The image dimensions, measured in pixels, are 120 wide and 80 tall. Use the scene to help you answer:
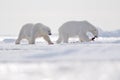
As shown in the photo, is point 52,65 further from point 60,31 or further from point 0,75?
point 60,31

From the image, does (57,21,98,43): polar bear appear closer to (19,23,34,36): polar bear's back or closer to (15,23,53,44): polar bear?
(15,23,53,44): polar bear

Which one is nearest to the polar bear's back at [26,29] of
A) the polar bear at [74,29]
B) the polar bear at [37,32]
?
the polar bear at [37,32]

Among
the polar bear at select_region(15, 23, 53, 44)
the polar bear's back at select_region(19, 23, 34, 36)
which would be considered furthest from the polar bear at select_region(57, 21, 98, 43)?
the polar bear's back at select_region(19, 23, 34, 36)

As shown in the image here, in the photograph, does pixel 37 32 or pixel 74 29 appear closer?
pixel 37 32

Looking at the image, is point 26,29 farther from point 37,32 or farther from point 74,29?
point 74,29

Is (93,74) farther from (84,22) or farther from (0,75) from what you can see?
(84,22)

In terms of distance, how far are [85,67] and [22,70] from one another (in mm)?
128

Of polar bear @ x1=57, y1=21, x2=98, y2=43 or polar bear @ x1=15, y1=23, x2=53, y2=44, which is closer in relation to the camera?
polar bear @ x1=15, y1=23, x2=53, y2=44

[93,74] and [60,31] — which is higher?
[93,74]

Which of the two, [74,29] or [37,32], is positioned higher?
[37,32]

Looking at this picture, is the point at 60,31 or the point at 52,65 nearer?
the point at 52,65

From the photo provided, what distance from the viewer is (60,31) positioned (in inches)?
541

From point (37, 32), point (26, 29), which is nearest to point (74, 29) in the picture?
point (37, 32)

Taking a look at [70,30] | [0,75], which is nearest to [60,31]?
[70,30]
